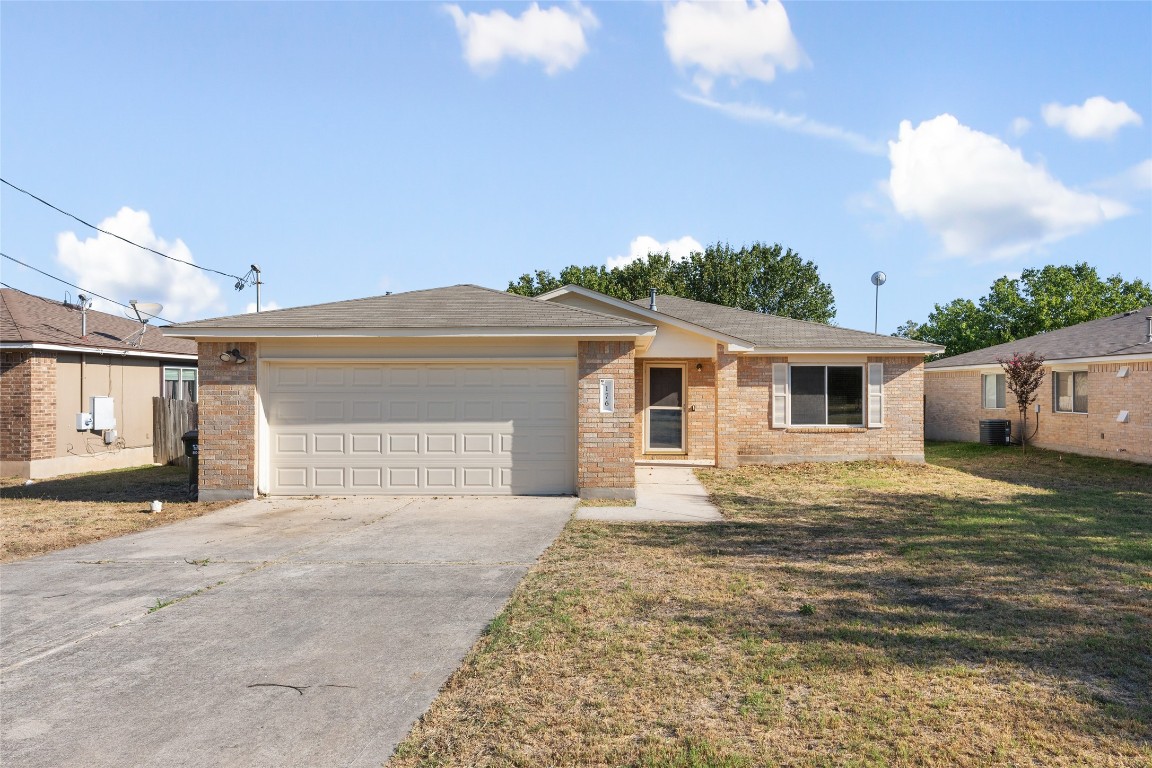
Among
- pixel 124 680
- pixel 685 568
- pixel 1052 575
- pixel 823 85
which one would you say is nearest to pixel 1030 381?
pixel 823 85

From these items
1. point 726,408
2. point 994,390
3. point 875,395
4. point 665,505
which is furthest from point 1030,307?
point 665,505

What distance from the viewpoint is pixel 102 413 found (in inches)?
671

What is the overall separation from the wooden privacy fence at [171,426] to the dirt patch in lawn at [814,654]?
13.9 meters

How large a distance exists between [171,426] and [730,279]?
34.9 meters

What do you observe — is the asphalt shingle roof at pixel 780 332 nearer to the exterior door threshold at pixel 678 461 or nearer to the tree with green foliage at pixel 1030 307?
the exterior door threshold at pixel 678 461

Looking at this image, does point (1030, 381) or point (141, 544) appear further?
point (1030, 381)

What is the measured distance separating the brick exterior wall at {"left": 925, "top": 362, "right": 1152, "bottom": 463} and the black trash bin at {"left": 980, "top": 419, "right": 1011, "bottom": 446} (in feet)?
1.44

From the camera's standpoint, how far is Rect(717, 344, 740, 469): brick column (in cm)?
1698

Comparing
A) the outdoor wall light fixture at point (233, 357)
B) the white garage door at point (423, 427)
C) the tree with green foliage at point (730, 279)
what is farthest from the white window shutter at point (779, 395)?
→ the tree with green foliage at point (730, 279)

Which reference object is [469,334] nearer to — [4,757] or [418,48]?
[418,48]

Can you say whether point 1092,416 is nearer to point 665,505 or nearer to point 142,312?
point 665,505

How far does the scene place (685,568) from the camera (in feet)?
24.2

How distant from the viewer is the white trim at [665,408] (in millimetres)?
17203

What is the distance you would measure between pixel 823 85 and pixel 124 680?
14.2 metres
